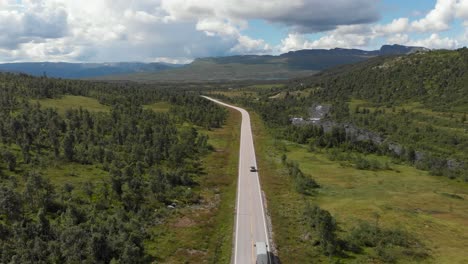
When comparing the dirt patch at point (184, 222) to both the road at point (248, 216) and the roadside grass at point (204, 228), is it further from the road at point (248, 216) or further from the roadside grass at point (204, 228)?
the road at point (248, 216)

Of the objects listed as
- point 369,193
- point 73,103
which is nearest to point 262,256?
point 369,193

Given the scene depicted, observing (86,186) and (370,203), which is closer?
(86,186)

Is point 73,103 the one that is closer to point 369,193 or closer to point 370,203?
point 369,193

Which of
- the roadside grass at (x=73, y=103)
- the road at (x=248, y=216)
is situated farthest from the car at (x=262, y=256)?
the roadside grass at (x=73, y=103)

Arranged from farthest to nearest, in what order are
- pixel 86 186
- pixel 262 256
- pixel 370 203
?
pixel 370 203 < pixel 86 186 < pixel 262 256

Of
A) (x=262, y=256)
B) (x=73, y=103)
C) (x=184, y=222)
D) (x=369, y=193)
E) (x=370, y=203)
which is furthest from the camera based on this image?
(x=73, y=103)

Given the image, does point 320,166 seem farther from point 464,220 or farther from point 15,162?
point 15,162
